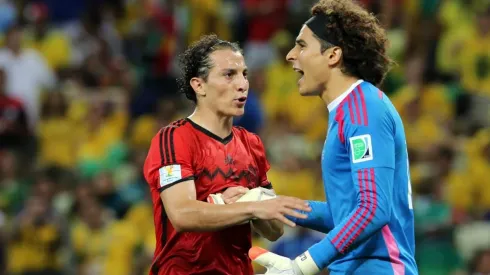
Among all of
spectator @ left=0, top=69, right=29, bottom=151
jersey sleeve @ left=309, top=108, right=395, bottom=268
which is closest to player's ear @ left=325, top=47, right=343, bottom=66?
jersey sleeve @ left=309, top=108, right=395, bottom=268

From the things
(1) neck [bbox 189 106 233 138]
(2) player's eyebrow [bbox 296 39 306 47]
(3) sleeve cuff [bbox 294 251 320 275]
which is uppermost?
(2) player's eyebrow [bbox 296 39 306 47]

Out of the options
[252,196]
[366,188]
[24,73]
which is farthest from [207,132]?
[24,73]

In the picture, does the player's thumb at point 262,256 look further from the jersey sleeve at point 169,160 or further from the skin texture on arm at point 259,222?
the jersey sleeve at point 169,160

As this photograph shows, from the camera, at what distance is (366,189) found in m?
4.39

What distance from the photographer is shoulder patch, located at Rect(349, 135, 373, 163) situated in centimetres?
441

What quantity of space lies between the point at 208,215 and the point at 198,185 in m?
0.29

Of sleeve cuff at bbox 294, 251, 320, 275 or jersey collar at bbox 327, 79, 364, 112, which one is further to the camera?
jersey collar at bbox 327, 79, 364, 112

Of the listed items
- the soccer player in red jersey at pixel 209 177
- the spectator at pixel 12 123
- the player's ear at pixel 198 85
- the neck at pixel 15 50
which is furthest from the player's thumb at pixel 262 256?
the neck at pixel 15 50

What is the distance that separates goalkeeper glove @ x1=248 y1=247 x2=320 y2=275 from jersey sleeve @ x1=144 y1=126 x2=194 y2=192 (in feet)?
1.74

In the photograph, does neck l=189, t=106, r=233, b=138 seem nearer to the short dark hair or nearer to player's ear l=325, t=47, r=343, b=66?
the short dark hair

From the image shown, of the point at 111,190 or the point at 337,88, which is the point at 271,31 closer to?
the point at 111,190

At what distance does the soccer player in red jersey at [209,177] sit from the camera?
15.3 ft

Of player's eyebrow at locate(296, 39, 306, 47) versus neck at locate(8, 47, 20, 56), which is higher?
player's eyebrow at locate(296, 39, 306, 47)

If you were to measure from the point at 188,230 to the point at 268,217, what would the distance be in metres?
0.40
